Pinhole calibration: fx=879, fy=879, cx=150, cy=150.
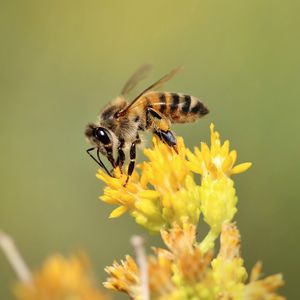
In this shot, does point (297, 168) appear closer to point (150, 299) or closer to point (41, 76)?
point (41, 76)

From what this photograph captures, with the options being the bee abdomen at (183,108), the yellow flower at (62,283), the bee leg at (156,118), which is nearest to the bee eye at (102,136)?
the bee leg at (156,118)

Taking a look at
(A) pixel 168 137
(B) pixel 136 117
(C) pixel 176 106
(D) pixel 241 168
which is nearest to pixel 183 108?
(C) pixel 176 106

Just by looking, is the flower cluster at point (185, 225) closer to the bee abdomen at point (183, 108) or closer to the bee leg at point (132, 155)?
the bee leg at point (132, 155)

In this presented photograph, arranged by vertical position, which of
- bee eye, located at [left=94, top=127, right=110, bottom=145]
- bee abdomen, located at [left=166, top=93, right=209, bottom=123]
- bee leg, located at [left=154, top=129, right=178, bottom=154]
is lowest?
bee leg, located at [left=154, top=129, right=178, bottom=154]

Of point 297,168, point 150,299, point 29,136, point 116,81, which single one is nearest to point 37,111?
point 29,136

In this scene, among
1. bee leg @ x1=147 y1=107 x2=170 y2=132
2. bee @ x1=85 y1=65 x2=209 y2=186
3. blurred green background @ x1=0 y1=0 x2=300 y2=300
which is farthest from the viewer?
blurred green background @ x1=0 y1=0 x2=300 y2=300

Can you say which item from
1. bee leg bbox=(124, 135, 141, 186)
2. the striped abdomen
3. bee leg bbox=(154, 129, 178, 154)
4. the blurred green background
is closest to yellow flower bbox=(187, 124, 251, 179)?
bee leg bbox=(154, 129, 178, 154)

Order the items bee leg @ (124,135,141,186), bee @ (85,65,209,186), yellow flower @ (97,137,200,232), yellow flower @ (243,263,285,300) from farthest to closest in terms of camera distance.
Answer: bee @ (85,65,209,186) < bee leg @ (124,135,141,186) < yellow flower @ (97,137,200,232) < yellow flower @ (243,263,285,300)

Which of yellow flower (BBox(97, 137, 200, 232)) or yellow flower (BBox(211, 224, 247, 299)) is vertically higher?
yellow flower (BBox(97, 137, 200, 232))

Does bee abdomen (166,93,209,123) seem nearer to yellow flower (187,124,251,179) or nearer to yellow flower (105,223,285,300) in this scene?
yellow flower (187,124,251,179)
